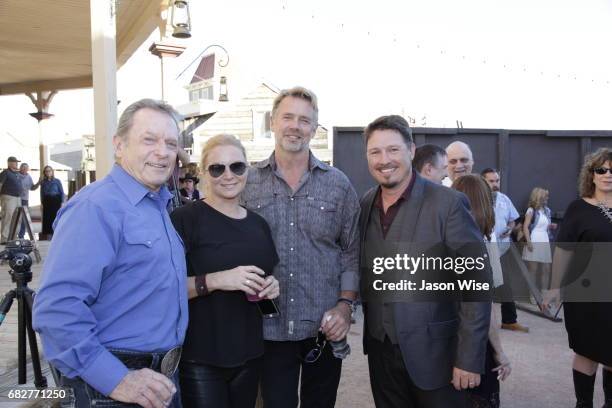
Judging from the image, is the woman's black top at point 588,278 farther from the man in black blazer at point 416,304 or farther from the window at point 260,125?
the window at point 260,125

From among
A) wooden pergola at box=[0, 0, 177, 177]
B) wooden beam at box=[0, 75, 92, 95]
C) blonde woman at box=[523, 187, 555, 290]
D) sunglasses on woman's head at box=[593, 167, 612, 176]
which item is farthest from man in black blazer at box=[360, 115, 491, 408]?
wooden beam at box=[0, 75, 92, 95]

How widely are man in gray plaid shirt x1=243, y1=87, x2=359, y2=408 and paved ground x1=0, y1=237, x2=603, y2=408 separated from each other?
1470 mm

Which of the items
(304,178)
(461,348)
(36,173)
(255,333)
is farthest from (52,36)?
(36,173)

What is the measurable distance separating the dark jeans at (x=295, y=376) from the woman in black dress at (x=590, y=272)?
6.12 feet

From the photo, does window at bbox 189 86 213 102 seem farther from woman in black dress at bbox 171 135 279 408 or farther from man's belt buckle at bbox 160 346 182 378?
man's belt buckle at bbox 160 346 182 378

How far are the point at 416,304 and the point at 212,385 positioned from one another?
39.4 inches

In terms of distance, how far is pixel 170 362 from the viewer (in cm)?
169

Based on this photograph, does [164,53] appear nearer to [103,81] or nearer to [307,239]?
[103,81]

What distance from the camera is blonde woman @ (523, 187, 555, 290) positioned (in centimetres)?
657

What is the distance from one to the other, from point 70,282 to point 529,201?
663 cm

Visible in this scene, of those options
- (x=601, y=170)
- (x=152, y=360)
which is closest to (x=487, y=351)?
(x=601, y=170)

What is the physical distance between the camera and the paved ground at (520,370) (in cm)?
358

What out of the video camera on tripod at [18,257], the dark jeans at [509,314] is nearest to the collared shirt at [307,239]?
the video camera on tripod at [18,257]

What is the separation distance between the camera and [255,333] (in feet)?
6.93
